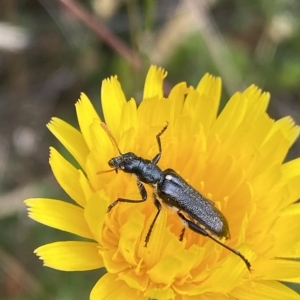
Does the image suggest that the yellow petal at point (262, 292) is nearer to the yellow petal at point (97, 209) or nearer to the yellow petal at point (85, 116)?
the yellow petal at point (97, 209)

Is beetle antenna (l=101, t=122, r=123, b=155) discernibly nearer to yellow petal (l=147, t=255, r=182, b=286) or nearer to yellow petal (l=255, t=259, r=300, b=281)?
yellow petal (l=147, t=255, r=182, b=286)

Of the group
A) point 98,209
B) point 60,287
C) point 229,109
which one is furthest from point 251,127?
point 60,287

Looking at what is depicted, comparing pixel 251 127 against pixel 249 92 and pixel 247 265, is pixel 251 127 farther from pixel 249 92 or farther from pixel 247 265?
pixel 247 265

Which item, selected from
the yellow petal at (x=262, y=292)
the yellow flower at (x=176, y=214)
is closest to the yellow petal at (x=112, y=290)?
the yellow flower at (x=176, y=214)

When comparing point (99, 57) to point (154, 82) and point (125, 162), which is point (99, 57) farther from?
point (125, 162)

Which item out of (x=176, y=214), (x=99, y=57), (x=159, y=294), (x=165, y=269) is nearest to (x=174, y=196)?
(x=176, y=214)
